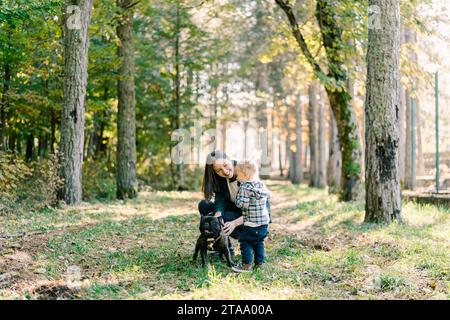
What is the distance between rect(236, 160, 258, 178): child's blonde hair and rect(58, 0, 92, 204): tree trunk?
21.7 ft

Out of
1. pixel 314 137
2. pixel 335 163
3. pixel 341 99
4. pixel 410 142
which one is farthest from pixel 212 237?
pixel 314 137

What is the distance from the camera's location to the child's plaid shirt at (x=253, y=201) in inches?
240

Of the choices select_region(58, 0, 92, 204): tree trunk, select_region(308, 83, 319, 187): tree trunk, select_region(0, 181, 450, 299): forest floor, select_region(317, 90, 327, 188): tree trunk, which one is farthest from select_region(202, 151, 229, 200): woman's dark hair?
select_region(308, 83, 319, 187): tree trunk

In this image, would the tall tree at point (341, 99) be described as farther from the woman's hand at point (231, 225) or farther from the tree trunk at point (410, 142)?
the woman's hand at point (231, 225)

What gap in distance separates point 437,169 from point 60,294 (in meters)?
10.3

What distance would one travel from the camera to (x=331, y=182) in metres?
19.1

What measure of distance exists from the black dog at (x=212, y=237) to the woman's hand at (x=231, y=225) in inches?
6.6

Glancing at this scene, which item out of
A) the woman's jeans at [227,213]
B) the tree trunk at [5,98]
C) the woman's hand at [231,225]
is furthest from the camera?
the tree trunk at [5,98]

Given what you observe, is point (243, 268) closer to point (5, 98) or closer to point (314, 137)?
point (5, 98)

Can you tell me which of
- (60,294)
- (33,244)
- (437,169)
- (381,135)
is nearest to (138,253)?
(33,244)

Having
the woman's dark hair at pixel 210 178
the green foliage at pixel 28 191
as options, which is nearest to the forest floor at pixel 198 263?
the green foliage at pixel 28 191

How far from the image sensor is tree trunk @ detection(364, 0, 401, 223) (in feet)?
31.3

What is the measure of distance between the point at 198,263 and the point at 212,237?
25.8 inches

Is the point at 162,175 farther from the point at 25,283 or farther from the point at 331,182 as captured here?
the point at 25,283
